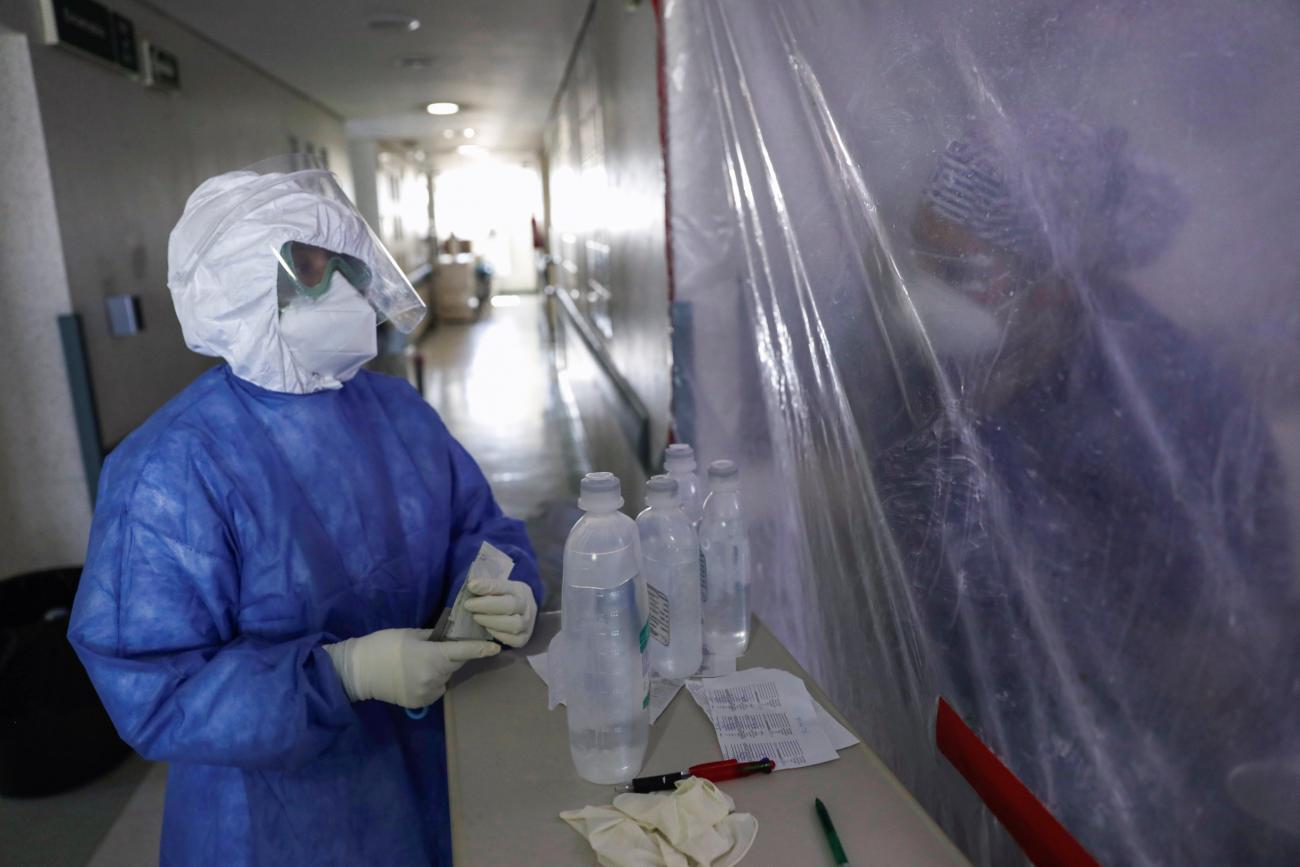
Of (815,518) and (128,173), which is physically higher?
(128,173)

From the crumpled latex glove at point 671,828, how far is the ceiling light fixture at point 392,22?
3.57m

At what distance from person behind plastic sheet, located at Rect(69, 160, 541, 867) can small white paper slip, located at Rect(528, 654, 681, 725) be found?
0.04 meters

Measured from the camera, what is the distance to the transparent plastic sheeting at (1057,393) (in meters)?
0.57

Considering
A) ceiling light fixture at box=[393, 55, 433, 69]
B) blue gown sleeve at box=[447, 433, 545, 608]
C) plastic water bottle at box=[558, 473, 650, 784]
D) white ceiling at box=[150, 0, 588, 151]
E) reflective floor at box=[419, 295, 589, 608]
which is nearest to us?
plastic water bottle at box=[558, 473, 650, 784]

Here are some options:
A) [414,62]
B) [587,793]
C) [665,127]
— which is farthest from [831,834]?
[414,62]

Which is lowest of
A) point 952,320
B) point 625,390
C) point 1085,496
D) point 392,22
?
point 625,390

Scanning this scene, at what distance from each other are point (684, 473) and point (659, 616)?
211 millimetres

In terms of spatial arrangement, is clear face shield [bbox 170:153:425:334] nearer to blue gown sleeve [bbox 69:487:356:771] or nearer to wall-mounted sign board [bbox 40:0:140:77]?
blue gown sleeve [bbox 69:487:356:771]

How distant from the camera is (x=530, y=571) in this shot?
138 centimetres

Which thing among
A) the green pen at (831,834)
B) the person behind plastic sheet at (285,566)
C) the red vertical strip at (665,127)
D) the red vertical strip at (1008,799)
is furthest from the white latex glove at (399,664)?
the red vertical strip at (665,127)

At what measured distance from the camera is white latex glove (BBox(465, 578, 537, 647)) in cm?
111

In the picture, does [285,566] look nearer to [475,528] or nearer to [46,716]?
[475,528]

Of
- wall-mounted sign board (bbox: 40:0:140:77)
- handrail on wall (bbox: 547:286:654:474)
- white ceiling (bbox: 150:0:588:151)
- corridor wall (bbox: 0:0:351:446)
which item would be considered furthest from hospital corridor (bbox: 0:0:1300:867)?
white ceiling (bbox: 150:0:588:151)

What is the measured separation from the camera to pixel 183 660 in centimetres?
103
